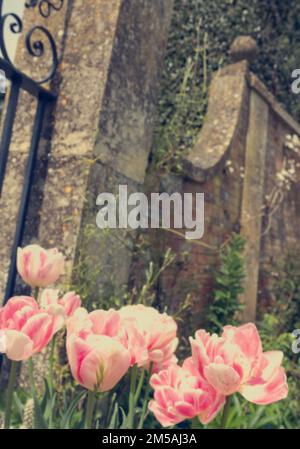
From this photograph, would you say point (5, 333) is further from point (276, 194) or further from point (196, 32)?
point (196, 32)

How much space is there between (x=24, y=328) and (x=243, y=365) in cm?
46

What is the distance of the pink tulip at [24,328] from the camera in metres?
0.86

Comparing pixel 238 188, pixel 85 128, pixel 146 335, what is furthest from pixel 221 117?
pixel 146 335

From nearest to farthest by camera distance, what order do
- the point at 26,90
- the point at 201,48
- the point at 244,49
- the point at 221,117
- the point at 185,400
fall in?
the point at 185,400 → the point at 26,90 → the point at 221,117 → the point at 244,49 → the point at 201,48

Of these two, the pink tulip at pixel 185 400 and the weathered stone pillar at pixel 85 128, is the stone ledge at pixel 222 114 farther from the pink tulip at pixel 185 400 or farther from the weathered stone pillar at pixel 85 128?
the pink tulip at pixel 185 400

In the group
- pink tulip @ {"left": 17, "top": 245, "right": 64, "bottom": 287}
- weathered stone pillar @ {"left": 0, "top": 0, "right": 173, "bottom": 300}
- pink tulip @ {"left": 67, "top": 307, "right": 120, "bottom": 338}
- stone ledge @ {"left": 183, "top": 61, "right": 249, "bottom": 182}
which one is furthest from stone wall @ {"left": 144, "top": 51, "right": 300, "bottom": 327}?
pink tulip @ {"left": 67, "top": 307, "right": 120, "bottom": 338}

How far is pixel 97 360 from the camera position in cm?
77

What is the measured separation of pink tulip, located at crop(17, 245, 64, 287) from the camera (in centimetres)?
128

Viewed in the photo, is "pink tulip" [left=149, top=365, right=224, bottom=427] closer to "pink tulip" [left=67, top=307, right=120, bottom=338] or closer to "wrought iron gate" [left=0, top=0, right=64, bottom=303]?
"pink tulip" [left=67, top=307, right=120, bottom=338]

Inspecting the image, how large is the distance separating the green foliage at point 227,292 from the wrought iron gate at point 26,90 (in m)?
1.70

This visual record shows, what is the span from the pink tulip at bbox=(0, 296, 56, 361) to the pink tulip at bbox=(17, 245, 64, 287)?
0.32 m

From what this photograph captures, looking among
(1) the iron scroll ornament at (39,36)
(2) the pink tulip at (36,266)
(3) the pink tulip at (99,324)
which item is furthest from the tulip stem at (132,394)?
(1) the iron scroll ornament at (39,36)

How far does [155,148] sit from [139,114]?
0.34 meters

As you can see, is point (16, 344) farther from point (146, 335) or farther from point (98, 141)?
point (98, 141)
